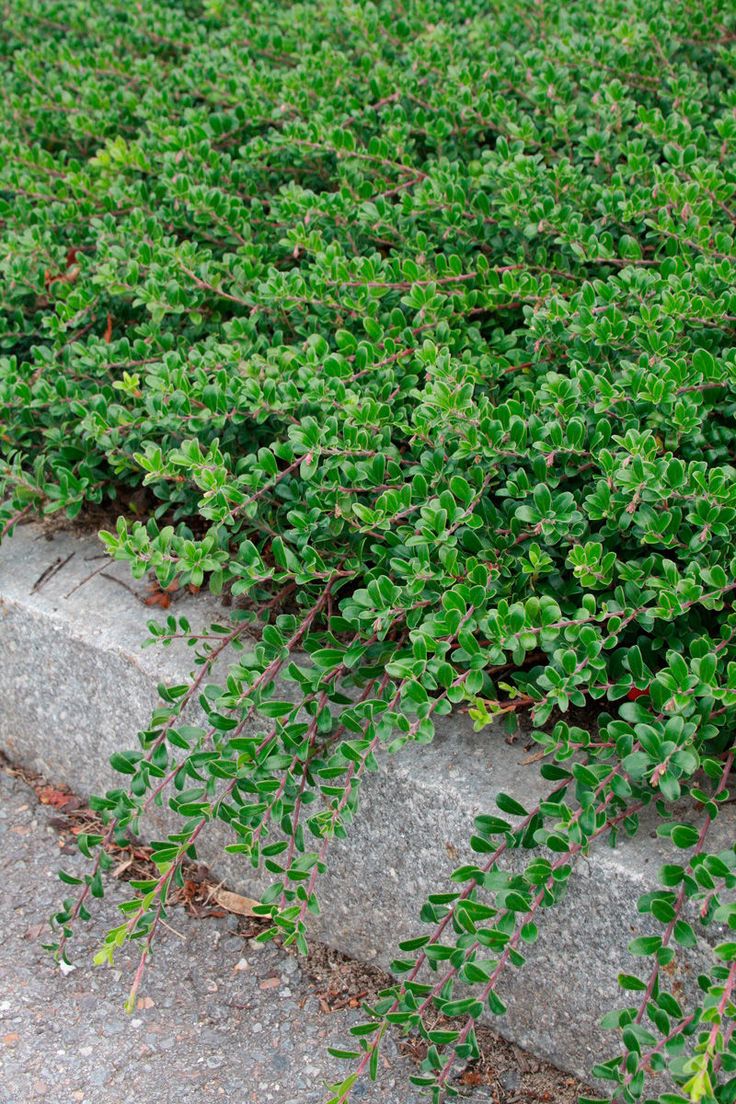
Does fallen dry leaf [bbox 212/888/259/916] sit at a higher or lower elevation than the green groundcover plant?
lower

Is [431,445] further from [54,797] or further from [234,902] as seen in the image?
[54,797]

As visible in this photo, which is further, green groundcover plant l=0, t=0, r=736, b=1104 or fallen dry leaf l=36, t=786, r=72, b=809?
fallen dry leaf l=36, t=786, r=72, b=809

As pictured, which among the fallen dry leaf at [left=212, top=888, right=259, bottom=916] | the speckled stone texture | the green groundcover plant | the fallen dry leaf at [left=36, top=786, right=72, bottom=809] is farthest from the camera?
the fallen dry leaf at [left=36, top=786, right=72, bottom=809]

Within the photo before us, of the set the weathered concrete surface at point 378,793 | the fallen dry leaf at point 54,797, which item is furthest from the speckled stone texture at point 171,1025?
the fallen dry leaf at point 54,797

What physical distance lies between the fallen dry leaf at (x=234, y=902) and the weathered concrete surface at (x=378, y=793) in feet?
0.10

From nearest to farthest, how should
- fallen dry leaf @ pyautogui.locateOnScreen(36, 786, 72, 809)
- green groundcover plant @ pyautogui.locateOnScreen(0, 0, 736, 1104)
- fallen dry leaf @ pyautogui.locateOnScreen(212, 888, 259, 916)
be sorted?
green groundcover plant @ pyautogui.locateOnScreen(0, 0, 736, 1104) < fallen dry leaf @ pyautogui.locateOnScreen(212, 888, 259, 916) < fallen dry leaf @ pyautogui.locateOnScreen(36, 786, 72, 809)

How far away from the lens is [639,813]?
1962 mm

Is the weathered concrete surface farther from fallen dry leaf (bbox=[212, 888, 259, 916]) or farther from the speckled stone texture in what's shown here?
the speckled stone texture

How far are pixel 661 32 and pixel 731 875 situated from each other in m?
2.40

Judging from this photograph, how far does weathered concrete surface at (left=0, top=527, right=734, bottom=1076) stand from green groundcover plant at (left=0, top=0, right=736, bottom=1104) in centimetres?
7

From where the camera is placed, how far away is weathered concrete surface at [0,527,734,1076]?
6.29ft

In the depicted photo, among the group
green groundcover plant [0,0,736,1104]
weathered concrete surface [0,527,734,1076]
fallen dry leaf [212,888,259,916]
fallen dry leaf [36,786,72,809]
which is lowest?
fallen dry leaf [212,888,259,916]

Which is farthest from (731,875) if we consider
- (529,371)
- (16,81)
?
(16,81)

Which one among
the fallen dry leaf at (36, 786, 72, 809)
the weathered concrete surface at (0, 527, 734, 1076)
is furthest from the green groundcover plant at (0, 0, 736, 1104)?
the fallen dry leaf at (36, 786, 72, 809)
